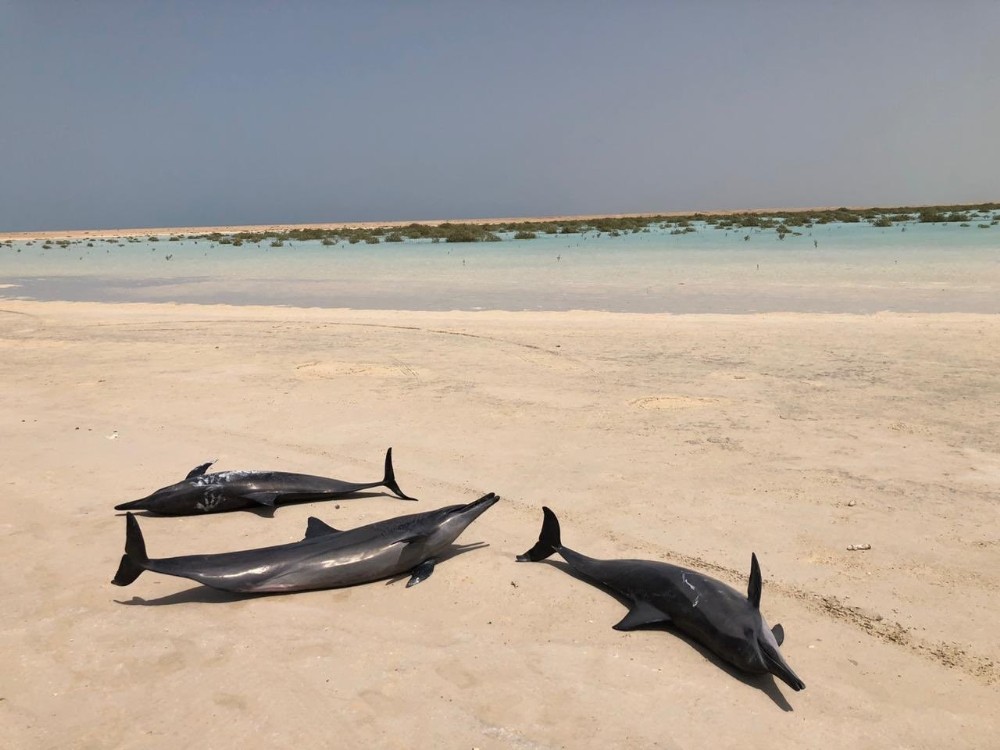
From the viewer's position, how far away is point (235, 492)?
5.09 metres

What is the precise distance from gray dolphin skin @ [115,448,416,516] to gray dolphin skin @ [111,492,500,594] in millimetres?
823

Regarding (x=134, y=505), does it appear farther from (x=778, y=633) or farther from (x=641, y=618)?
(x=778, y=633)

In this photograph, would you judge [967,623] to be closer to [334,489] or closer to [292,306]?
[334,489]

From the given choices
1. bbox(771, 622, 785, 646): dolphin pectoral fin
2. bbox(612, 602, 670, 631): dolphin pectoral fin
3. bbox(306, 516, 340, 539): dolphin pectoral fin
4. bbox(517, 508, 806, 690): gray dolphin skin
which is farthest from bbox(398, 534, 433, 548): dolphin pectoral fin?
bbox(771, 622, 785, 646): dolphin pectoral fin

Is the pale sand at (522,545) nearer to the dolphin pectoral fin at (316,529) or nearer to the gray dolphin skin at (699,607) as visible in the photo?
the gray dolphin skin at (699,607)

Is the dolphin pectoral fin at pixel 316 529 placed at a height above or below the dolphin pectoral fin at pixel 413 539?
below

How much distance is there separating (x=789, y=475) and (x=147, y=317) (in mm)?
13849

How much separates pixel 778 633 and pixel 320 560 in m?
2.35

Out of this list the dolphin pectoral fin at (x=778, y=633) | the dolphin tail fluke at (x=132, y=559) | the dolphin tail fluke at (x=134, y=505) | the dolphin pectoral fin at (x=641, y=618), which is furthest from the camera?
the dolphin tail fluke at (x=134, y=505)

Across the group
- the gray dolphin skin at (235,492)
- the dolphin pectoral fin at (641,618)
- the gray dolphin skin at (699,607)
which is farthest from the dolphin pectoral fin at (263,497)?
the dolphin pectoral fin at (641,618)

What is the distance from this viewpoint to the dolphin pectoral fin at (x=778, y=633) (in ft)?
11.4

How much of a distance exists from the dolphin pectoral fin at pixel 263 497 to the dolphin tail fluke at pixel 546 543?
180cm

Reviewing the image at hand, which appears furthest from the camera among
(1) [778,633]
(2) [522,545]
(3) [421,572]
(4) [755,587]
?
(2) [522,545]

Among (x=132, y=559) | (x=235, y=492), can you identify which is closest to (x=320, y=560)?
(x=132, y=559)
